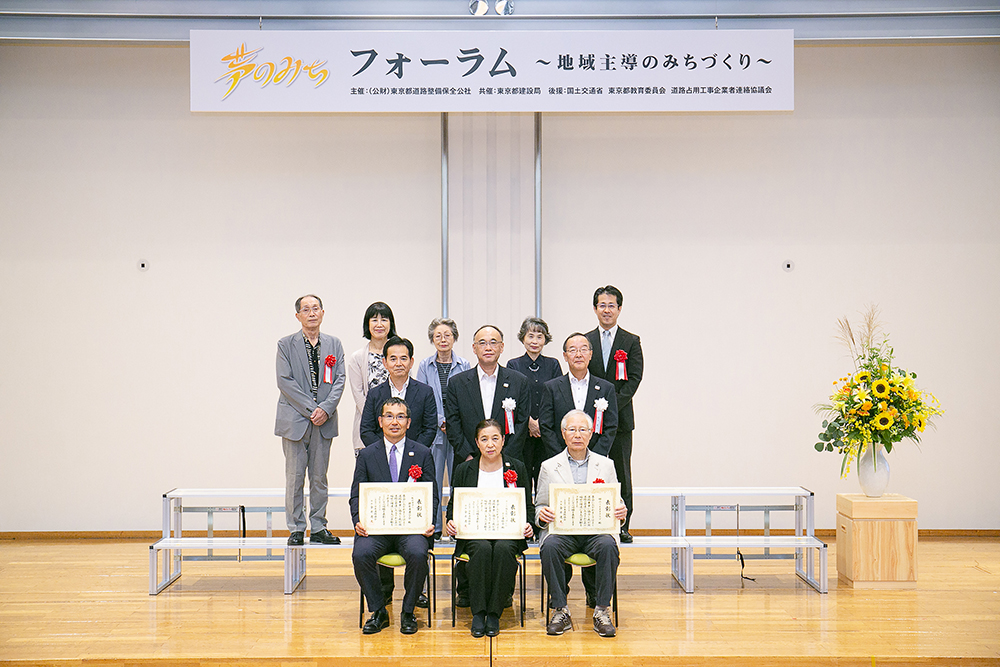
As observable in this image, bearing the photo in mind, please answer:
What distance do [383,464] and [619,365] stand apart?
1378 mm

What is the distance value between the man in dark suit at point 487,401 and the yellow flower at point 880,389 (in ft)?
6.34

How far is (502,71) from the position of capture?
5.30 meters

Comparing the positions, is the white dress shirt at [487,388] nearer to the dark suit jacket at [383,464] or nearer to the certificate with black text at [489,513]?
the dark suit jacket at [383,464]

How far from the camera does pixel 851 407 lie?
468 cm

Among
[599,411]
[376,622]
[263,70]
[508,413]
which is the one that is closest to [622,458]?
[599,411]

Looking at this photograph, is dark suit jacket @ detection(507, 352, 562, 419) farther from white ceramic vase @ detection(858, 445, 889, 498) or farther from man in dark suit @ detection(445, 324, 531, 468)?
white ceramic vase @ detection(858, 445, 889, 498)

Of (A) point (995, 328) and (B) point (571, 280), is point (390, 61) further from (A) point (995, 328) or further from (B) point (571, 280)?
(A) point (995, 328)

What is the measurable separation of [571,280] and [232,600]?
3058 millimetres

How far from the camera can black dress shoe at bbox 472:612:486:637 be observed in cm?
374

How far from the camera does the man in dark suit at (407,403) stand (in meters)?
4.27

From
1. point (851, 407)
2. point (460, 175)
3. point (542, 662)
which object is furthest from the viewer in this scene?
point (460, 175)

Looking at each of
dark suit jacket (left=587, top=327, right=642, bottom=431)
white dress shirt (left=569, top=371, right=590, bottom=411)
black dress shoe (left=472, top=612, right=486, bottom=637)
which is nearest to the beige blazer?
white dress shirt (left=569, top=371, right=590, bottom=411)

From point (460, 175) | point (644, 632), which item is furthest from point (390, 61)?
point (644, 632)

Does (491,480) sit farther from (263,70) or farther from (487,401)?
(263,70)
